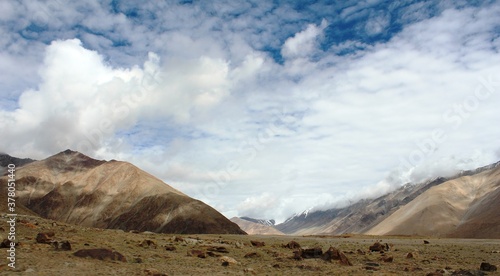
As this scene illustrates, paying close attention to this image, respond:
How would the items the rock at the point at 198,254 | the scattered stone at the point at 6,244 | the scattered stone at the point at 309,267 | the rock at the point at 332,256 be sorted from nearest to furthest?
the scattered stone at the point at 6,244
the scattered stone at the point at 309,267
the rock at the point at 198,254
the rock at the point at 332,256

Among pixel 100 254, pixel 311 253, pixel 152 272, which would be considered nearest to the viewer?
pixel 152 272

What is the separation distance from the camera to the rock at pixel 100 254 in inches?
858

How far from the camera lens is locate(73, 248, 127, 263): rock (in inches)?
858

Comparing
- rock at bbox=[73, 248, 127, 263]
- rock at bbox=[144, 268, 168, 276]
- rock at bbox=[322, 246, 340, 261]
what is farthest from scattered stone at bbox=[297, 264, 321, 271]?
rock at bbox=[73, 248, 127, 263]

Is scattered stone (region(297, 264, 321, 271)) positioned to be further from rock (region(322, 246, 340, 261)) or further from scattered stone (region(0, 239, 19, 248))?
scattered stone (region(0, 239, 19, 248))

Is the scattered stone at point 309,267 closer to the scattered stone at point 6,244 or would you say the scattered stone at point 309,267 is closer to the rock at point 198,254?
the rock at point 198,254

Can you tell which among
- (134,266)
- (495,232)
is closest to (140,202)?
(495,232)

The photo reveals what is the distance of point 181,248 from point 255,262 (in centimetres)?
855

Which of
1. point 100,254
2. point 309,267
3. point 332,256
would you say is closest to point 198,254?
point 100,254

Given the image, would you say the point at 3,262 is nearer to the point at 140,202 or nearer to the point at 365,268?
the point at 365,268

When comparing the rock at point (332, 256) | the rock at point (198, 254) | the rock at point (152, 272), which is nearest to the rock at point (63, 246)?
the rock at point (152, 272)

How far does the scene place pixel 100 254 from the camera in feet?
72.5

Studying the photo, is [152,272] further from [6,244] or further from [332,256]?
[332,256]

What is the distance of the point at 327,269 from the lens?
23781 mm
